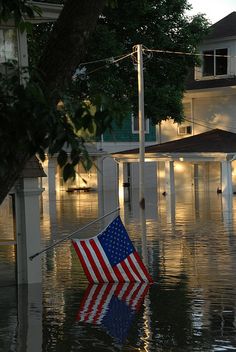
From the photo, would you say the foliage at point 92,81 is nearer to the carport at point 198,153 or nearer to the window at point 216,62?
the carport at point 198,153

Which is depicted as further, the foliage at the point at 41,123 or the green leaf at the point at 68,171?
the green leaf at the point at 68,171

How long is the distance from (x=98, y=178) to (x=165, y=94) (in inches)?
893

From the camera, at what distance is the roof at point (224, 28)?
158ft

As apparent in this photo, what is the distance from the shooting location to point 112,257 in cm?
1447

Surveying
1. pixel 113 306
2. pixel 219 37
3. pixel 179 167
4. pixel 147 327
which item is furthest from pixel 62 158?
pixel 179 167

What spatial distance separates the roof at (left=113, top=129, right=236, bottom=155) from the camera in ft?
146

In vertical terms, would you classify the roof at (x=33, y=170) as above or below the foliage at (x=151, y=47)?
below

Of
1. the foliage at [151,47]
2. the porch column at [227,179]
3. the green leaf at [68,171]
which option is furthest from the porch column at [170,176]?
the green leaf at [68,171]

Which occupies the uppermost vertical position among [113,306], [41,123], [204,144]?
[41,123]

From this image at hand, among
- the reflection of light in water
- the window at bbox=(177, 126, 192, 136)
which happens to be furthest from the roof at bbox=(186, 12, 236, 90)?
the reflection of light in water

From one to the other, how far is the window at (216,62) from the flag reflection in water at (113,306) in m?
35.7

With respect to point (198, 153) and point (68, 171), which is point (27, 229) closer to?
point (68, 171)

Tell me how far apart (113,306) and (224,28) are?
3933 cm

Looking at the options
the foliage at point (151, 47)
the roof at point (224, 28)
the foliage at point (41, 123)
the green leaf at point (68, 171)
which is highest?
the roof at point (224, 28)
